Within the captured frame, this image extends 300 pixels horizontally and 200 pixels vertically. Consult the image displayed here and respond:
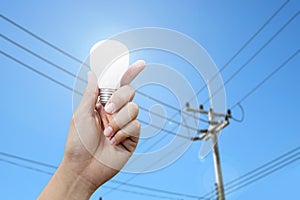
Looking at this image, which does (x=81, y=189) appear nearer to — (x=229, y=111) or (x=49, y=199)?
(x=49, y=199)

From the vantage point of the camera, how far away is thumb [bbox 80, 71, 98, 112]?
1497 mm

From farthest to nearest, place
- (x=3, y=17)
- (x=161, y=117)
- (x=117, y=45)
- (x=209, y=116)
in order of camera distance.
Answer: (x=209, y=116)
(x=3, y=17)
(x=161, y=117)
(x=117, y=45)

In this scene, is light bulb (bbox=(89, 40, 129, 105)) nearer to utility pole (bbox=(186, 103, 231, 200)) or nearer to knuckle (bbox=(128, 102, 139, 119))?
knuckle (bbox=(128, 102, 139, 119))

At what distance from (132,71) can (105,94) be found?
14 cm

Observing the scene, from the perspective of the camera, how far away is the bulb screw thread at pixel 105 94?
4.92 ft

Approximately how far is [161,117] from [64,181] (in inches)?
20.2

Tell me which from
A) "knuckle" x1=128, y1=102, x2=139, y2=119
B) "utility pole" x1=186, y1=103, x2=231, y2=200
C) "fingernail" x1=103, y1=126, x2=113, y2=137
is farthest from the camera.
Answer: "utility pole" x1=186, y1=103, x2=231, y2=200

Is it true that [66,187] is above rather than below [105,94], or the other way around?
below

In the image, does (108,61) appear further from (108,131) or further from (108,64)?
(108,131)

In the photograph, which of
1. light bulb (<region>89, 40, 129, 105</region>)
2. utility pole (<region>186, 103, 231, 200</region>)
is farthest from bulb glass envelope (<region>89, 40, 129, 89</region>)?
utility pole (<region>186, 103, 231, 200</region>)

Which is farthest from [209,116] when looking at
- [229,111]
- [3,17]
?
[3,17]

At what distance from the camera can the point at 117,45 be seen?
1.53 m

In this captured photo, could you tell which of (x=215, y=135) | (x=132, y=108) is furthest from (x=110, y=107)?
(x=215, y=135)

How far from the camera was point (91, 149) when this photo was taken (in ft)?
5.22
